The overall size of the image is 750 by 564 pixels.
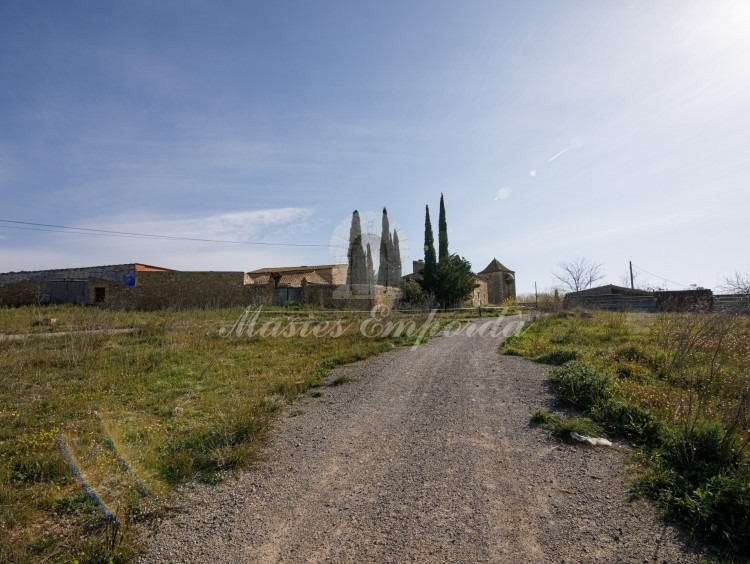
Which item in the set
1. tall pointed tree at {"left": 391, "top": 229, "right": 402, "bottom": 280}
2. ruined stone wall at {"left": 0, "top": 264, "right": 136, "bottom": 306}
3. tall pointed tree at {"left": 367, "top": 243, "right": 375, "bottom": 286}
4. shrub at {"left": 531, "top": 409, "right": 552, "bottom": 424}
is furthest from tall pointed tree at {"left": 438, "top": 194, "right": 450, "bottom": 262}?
shrub at {"left": 531, "top": 409, "right": 552, "bottom": 424}

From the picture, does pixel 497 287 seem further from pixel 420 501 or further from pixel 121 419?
pixel 420 501

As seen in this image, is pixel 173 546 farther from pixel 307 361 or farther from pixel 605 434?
pixel 307 361

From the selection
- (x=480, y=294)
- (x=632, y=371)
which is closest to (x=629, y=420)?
(x=632, y=371)

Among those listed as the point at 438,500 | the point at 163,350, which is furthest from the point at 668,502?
the point at 163,350

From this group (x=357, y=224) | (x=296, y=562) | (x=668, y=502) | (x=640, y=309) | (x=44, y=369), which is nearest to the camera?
(x=296, y=562)

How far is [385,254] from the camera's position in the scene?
126ft

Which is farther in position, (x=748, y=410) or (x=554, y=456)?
(x=554, y=456)

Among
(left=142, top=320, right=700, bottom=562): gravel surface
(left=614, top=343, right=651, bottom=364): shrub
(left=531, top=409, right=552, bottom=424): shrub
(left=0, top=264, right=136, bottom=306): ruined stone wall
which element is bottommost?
(left=142, top=320, right=700, bottom=562): gravel surface

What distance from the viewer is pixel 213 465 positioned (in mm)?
4316

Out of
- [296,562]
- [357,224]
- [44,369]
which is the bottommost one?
[296,562]

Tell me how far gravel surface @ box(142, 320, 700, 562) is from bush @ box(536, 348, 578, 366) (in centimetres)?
393

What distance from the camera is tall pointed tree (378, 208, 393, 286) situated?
37906 millimetres

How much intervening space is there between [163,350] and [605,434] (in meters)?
9.87

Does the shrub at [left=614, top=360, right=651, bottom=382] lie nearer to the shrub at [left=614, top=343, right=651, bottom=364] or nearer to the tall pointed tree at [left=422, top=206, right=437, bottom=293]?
the shrub at [left=614, top=343, right=651, bottom=364]
